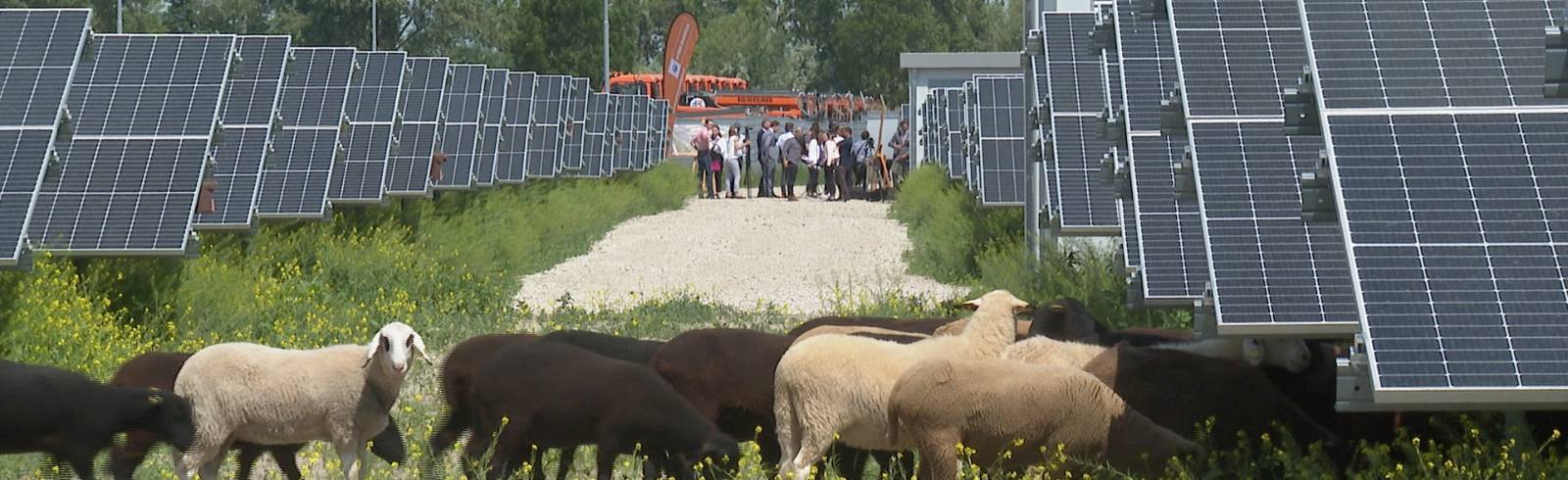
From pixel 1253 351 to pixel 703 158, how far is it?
37.8 metres

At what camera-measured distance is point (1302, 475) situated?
855 centimetres

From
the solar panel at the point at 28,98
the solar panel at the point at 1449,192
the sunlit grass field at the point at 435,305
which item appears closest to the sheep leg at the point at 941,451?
the sunlit grass field at the point at 435,305

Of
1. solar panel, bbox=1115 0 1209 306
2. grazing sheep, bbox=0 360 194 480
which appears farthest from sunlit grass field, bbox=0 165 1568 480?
solar panel, bbox=1115 0 1209 306

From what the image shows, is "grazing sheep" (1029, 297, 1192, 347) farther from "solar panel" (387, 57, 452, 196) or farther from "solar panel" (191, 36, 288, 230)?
"solar panel" (387, 57, 452, 196)

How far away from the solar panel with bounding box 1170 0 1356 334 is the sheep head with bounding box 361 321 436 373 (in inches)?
137

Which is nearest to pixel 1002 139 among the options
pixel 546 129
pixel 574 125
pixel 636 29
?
pixel 546 129

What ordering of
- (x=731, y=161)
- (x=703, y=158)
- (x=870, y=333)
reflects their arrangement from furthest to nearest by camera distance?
1. (x=703, y=158)
2. (x=731, y=161)
3. (x=870, y=333)

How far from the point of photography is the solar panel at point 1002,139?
2281 cm

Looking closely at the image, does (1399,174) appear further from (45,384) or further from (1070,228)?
(1070,228)

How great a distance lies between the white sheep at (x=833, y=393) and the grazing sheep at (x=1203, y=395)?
2.39ft

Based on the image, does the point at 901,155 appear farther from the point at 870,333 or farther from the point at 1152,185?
the point at 870,333

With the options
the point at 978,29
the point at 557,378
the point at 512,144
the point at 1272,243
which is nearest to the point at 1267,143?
the point at 1272,243

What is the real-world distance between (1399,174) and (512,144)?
24318 mm

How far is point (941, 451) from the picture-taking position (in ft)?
29.0
